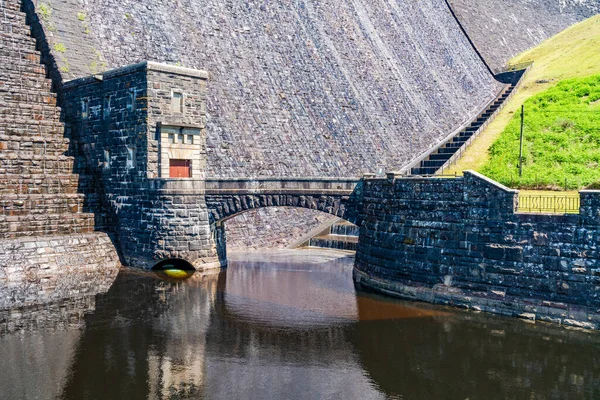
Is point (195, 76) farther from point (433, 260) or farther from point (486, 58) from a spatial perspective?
point (486, 58)

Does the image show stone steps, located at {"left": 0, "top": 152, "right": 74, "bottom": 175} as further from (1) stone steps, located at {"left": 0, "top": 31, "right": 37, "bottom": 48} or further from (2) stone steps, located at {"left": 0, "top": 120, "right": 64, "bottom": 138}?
(1) stone steps, located at {"left": 0, "top": 31, "right": 37, "bottom": 48}

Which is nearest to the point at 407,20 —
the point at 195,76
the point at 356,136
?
the point at 356,136

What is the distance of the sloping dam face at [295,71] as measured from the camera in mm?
40594

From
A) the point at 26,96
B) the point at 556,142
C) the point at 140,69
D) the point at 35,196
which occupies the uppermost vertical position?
the point at 140,69

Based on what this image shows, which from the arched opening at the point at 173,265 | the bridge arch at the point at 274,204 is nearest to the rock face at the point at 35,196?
the arched opening at the point at 173,265

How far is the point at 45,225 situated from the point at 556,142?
112 ft

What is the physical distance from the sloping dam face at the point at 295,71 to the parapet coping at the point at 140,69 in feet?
5.85

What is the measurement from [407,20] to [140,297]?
160 feet

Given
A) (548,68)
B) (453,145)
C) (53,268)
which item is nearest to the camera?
(53,268)

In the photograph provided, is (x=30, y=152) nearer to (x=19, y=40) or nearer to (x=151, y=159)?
(x=151, y=159)

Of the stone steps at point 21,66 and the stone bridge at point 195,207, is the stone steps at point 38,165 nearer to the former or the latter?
the stone bridge at point 195,207

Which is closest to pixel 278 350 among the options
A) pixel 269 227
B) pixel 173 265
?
pixel 173 265

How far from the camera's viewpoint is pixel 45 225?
30.2 metres

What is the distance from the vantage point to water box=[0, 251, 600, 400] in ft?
56.3
